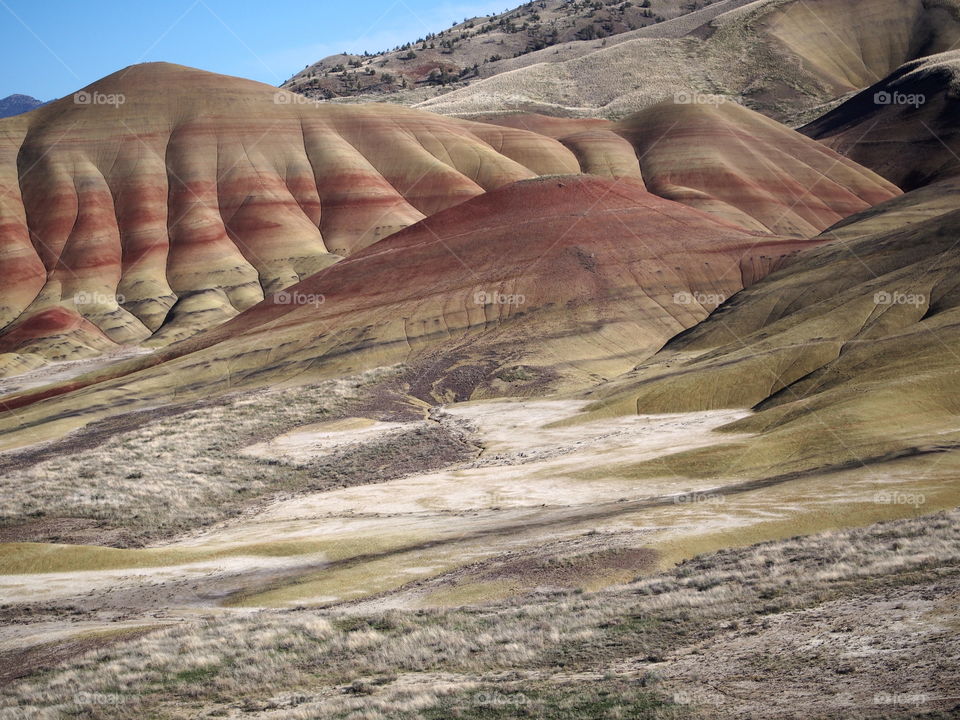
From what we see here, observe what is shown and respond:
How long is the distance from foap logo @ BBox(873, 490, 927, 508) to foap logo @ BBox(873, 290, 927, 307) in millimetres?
27938

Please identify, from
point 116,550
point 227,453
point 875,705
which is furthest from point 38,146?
point 875,705

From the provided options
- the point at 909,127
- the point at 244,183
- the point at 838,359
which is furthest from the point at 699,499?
the point at 909,127

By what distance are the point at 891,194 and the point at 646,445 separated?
9722 cm

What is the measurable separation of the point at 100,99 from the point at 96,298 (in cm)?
4024

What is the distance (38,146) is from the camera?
12700 centimetres

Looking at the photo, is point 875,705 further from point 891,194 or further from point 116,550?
point 891,194

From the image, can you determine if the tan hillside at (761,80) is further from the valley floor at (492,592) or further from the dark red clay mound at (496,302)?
the valley floor at (492,592)

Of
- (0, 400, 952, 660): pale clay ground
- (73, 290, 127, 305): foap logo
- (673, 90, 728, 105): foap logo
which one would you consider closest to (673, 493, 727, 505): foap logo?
(0, 400, 952, 660): pale clay ground

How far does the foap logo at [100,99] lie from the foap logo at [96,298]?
3775 centimetres

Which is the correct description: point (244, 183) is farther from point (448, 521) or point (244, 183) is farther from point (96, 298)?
point (448, 521)

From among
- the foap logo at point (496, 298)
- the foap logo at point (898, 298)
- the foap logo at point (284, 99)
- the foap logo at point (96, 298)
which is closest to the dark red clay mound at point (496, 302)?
the foap logo at point (496, 298)

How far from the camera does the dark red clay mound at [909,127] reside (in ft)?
413

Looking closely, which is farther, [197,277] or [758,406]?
[197,277]

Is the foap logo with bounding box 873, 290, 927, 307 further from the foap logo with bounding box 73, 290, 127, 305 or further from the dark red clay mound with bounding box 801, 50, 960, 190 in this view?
the foap logo with bounding box 73, 290, 127, 305
